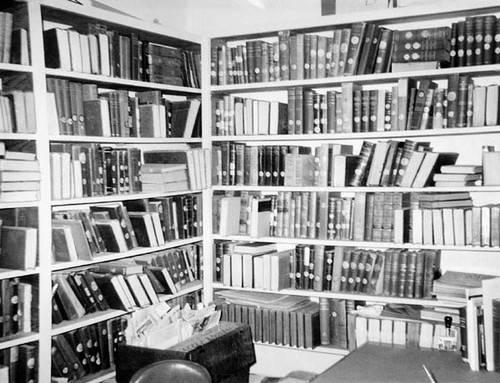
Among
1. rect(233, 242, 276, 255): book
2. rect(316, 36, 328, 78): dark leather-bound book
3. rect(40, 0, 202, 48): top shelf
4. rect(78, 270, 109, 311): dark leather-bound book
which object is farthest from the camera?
rect(233, 242, 276, 255): book

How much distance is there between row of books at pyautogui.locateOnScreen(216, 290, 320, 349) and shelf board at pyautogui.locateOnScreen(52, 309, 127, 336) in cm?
83

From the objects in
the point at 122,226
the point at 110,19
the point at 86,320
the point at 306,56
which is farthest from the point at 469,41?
the point at 86,320

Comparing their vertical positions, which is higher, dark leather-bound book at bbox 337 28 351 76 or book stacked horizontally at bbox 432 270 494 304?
dark leather-bound book at bbox 337 28 351 76

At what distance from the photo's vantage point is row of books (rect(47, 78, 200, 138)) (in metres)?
2.88

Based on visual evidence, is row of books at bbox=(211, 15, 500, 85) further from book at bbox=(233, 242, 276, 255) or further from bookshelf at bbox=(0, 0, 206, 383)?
book at bbox=(233, 242, 276, 255)

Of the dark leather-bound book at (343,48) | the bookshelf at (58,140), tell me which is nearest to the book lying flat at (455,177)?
the dark leather-bound book at (343,48)

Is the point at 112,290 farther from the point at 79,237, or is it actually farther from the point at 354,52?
the point at 354,52

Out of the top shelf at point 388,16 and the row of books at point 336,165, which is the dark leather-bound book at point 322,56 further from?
the row of books at point 336,165

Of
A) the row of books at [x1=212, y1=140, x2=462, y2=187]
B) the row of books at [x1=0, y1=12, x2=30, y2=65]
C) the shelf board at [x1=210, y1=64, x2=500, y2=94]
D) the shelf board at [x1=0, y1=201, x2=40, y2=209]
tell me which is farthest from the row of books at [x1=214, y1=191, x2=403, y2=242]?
the row of books at [x1=0, y1=12, x2=30, y2=65]

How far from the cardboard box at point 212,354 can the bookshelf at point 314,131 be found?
64 centimetres

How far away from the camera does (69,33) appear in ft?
9.45

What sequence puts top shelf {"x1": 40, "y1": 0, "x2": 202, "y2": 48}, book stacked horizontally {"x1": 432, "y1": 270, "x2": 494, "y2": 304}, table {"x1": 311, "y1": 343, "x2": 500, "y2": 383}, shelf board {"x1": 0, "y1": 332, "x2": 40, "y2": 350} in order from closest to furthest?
1. table {"x1": 311, "y1": 343, "x2": 500, "y2": 383}
2. shelf board {"x1": 0, "y1": 332, "x2": 40, "y2": 350}
3. top shelf {"x1": 40, "y1": 0, "x2": 202, "y2": 48}
4. book stacked horizontally {"x1": 432, "y1": 270, "x2": 494, "y2": 304}

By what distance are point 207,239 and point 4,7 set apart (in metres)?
1.82

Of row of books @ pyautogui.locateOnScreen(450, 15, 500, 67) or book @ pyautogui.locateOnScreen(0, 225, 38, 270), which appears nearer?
book @ pyautogui.locateOnScreen(0, 225, 38, 270)
